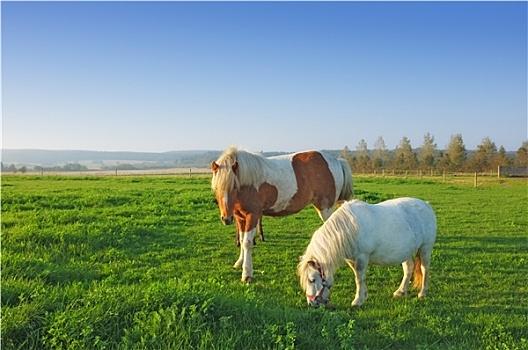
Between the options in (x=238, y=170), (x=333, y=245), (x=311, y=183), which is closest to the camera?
(x=333, y=245)

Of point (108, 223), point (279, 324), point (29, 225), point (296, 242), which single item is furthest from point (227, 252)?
point (29, 225)

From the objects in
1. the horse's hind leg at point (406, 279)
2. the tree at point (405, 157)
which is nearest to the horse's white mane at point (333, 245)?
the horse's hind leg at point (406, 279)

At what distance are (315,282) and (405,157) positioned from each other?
199 ft

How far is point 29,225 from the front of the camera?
9.29m

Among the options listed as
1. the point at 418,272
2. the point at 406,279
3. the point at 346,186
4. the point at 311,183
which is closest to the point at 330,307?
the point at 406,279

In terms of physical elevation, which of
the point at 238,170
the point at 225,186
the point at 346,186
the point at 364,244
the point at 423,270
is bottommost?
the point at 423,270

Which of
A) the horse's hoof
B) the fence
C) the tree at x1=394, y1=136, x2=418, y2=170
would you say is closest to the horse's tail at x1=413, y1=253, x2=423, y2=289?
the horse's hoof

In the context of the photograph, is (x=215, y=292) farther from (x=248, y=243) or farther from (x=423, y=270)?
(x=423, y=270)

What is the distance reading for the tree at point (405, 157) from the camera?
5885 centimetres

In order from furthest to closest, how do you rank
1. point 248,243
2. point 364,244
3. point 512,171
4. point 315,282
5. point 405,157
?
point 405,157 → point 512,171 → point 248,243 → point 364,244 → point 315,282

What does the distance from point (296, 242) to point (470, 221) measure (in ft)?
22.4

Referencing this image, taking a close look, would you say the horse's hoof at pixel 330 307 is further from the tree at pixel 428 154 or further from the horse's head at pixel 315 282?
the tree at pixel 428 154

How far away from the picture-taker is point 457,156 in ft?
185

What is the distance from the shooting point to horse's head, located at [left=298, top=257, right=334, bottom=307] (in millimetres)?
4891
